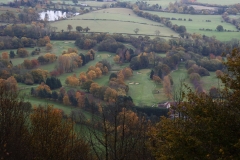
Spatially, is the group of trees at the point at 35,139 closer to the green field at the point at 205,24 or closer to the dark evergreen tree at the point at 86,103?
the dark evergreen tree at the point at 86,103

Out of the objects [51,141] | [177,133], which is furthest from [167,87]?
[177,133]

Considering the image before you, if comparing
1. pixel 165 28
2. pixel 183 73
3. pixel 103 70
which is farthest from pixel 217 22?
pixel 103 70

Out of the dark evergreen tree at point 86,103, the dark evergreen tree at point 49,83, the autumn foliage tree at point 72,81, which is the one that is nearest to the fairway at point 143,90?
the dark evergreen tree at point 86,103

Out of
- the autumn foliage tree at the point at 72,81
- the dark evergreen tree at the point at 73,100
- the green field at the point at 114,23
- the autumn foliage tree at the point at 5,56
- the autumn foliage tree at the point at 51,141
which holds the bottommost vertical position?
the dark evergreen tree at the point at 73,100

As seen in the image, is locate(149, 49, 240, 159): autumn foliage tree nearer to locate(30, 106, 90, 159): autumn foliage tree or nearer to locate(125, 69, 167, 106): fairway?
locate(30, 106, 90, 159): autumn foliage tree

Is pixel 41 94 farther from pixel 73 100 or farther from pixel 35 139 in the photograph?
pixel 35 139

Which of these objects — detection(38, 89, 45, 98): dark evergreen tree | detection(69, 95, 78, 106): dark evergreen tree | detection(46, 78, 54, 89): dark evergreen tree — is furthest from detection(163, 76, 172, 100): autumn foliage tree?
detection(38, 89, 45, 98): dark evergreen tree

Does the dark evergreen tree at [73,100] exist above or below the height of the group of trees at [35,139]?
below

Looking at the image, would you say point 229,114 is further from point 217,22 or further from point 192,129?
point 217,22
